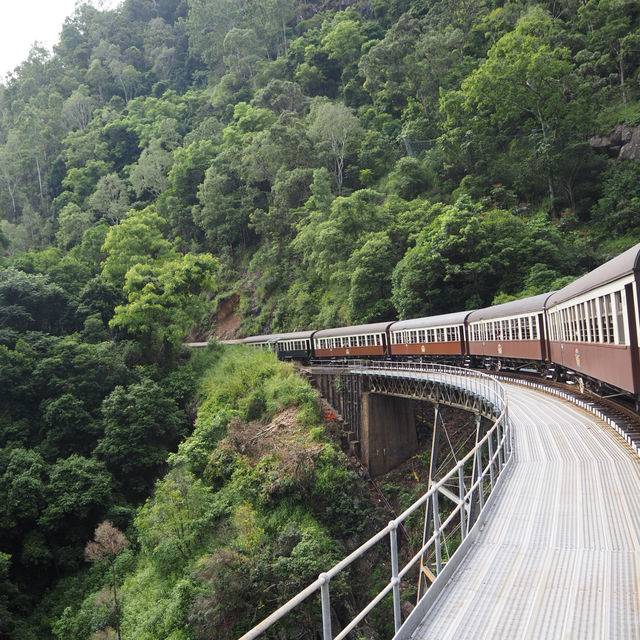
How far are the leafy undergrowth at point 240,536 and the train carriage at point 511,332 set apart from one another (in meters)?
7.49

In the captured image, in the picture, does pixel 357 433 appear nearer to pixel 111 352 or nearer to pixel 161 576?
pixel 161 576

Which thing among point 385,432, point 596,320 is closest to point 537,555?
point 596,320

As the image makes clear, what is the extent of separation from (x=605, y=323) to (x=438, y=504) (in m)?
6.77

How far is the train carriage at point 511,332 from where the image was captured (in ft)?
55.8

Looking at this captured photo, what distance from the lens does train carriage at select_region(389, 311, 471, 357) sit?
2258 centimetres

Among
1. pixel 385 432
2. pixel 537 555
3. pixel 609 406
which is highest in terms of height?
pixel 609 406

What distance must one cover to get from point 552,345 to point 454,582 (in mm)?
13099

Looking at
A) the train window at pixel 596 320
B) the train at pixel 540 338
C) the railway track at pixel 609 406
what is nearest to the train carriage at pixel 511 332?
the train at pixel 540 338

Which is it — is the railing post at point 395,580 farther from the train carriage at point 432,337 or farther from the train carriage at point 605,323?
the train carriage at point 432,337

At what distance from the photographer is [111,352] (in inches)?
1139

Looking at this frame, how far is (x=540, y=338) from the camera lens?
16906 mm

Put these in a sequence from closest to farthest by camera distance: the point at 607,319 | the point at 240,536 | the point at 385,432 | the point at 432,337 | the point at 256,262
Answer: the point at 607,319 < the point at 240,536 < the point at 432,337 < the point at 385,432 < the point at 256,262

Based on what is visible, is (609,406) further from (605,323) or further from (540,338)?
(540,338)

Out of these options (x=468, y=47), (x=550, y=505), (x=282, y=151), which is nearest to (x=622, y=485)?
(x=550, y=505)
